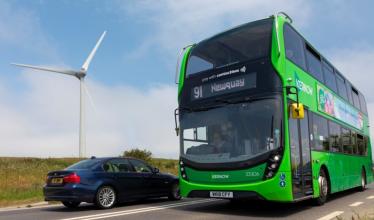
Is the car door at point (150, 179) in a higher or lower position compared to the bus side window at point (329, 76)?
lower

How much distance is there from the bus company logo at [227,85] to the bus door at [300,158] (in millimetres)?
1351

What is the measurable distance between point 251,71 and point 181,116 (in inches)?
79.2

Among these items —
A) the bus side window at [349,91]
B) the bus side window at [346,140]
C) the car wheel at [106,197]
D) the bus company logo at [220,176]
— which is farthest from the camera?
the bus side window at [349,91]

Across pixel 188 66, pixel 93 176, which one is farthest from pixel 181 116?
pixel 93 176

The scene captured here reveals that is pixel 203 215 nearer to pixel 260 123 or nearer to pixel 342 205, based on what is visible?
pixel 260 123

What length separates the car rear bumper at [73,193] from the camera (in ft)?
38.7

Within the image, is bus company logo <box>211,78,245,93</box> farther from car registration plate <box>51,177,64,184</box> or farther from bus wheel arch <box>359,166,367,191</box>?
bus wheel arch <box>359,166,367,191</box>

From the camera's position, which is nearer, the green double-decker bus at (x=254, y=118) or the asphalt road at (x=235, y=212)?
the green double-decker bus at (x=254, y=118)

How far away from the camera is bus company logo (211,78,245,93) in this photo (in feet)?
34.5

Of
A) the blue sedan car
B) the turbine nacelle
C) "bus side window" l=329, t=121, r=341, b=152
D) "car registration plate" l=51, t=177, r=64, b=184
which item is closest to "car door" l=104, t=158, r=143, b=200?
the blue sedan car

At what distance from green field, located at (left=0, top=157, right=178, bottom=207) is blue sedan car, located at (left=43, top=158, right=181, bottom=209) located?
185 inches

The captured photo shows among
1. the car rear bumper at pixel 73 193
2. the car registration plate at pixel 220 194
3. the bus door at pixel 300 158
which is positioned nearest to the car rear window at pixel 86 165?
the car rear bumper at pixel 73 193

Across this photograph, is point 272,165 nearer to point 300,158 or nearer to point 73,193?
point 300,158

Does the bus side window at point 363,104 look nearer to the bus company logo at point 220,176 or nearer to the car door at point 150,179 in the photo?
the car door at point 150,179
